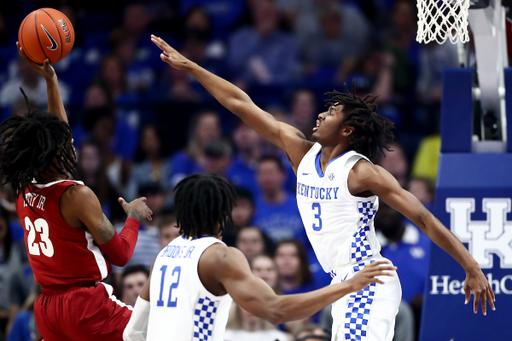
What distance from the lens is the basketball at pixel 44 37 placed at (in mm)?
5051

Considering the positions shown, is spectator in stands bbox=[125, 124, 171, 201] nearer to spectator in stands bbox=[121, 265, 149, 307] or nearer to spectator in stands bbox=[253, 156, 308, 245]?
spectator in stands bbox=[253, 156, 308, 245]

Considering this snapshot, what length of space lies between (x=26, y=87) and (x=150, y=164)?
2718 millimetres

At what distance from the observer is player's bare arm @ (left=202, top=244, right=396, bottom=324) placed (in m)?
3.76

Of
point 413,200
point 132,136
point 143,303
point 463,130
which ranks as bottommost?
point 143,303

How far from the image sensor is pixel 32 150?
14.6 feet

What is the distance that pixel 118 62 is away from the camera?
11453 millimetres

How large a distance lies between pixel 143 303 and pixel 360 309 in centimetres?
138

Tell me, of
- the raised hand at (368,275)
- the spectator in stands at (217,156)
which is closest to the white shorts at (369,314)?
the raised hand at (368,275)

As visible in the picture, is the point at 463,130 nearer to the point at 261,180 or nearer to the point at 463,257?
the point at 463,257

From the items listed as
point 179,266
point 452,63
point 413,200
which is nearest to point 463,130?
point 413,200

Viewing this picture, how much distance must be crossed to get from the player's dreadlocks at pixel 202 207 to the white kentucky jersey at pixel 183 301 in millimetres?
77

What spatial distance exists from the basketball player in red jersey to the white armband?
44cm

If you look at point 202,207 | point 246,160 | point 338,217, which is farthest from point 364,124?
point 246,160

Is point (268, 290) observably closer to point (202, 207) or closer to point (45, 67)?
point (202, 207)
